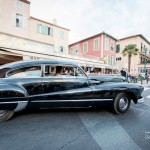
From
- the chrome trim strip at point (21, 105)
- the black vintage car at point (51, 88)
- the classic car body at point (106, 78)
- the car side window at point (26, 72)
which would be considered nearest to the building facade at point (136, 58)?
the classic car body at point (106, 78)

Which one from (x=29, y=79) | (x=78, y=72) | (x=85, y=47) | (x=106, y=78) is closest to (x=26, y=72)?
(x=29, y=79)

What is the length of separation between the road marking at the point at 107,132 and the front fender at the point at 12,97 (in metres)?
1.69

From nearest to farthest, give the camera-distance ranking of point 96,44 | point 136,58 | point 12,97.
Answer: point 12,97
point 96,44
point 136,58

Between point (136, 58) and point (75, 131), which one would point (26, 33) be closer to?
point (75, 131)

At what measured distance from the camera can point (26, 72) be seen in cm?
412

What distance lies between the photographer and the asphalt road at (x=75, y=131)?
2.96 metres

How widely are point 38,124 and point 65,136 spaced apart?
91 centimetres

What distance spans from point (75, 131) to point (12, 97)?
1.71 metres

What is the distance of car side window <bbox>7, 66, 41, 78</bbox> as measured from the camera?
13.1 ft

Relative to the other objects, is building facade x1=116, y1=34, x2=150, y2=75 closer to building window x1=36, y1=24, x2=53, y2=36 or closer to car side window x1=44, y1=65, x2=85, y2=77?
building window x1=36, y1=24, x2=53, y2=36

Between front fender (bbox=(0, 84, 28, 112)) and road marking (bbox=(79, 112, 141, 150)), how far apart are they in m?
1.69

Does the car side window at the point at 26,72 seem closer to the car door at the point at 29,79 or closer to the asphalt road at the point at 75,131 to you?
the car door at the point at 29,79

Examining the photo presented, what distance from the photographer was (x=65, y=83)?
14.3ft

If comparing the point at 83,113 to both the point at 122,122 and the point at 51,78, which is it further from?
the point at 51,78
